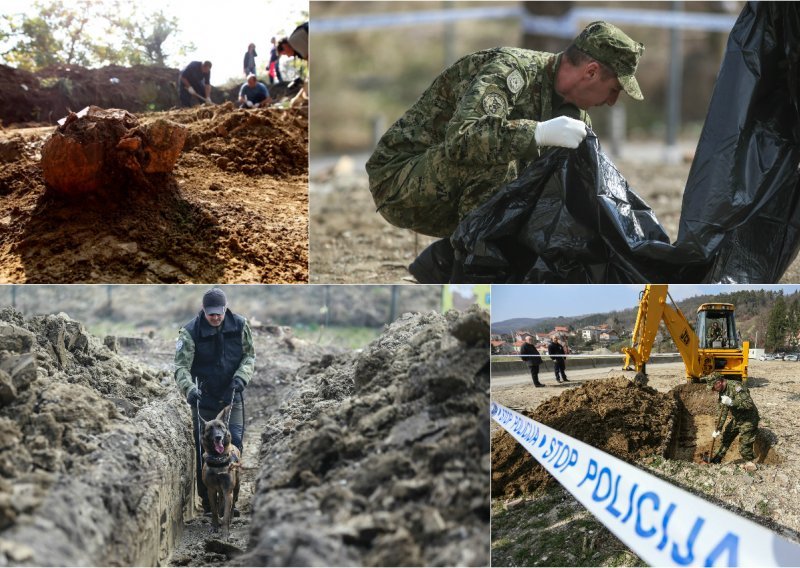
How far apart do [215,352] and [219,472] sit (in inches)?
24.5

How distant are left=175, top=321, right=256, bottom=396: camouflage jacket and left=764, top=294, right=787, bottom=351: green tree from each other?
273 centimetres

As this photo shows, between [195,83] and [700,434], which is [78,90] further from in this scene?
[700,434]

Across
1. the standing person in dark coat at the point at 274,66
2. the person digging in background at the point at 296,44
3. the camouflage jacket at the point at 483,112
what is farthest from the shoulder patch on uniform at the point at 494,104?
the standing person in dark coat at the point at 274,66

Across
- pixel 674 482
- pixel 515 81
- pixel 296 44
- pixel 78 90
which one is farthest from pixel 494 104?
pixel 78 90

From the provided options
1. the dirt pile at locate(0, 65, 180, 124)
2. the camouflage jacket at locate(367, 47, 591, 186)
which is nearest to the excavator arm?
the camouflage jacket at locate(367, 47, 591, 186)

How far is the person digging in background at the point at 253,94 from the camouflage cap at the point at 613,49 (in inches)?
66.2

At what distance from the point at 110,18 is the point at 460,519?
123 inches

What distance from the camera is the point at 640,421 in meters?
4.13

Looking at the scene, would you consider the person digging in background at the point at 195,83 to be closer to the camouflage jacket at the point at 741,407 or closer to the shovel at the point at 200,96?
the shovel at the point at 200,96

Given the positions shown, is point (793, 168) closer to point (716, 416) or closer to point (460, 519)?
point (716, 416)

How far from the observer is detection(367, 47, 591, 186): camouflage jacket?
3.75m

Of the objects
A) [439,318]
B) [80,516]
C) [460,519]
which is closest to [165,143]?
[439,318]

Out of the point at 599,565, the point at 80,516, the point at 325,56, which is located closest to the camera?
the point at 80,516

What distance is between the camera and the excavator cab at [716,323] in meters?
4.01
